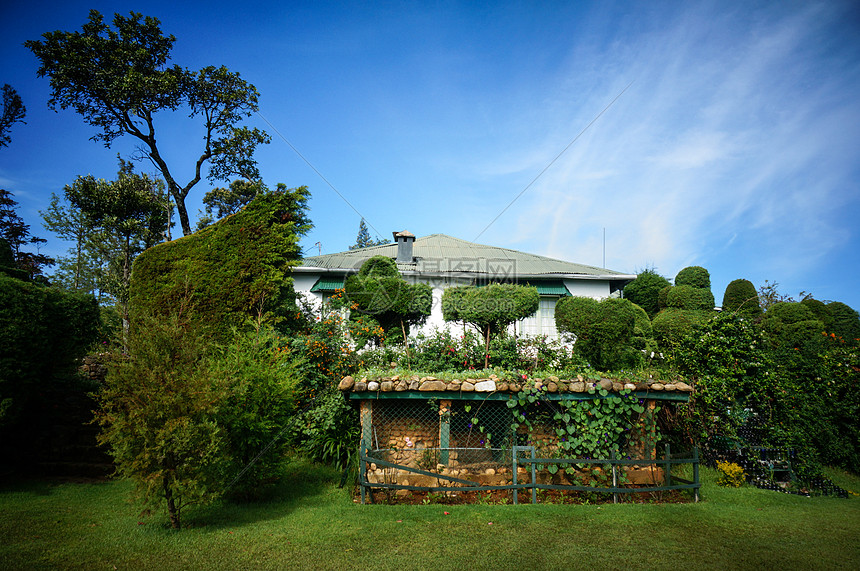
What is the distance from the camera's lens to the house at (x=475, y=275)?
1512cm

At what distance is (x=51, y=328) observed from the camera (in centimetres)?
707

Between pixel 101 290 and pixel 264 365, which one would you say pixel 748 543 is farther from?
pixel 101 290

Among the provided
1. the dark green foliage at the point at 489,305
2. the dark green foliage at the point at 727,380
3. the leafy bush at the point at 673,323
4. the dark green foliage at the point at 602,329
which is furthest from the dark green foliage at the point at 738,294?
the dark green foliage at the point at 489,305

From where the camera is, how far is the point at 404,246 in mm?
16797

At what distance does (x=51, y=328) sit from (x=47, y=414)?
1951 millimetres

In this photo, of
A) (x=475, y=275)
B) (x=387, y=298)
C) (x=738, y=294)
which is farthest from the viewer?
(x=738, y=294)

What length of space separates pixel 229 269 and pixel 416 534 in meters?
7.00

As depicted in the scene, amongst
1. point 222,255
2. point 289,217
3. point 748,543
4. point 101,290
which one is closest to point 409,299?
point 289,217

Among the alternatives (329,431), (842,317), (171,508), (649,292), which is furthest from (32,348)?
(842,317)

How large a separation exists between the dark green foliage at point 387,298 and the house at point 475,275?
1710 mm

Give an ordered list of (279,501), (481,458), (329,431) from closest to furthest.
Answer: (279,501), (481,458), (329,431)

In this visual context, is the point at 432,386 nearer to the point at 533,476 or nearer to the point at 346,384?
the point at 346,384

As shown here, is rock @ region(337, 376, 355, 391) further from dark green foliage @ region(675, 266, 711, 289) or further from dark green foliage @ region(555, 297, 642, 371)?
dark green foliage @ region(675, 266, 711, 289)

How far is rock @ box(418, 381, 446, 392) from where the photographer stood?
23.5ft
